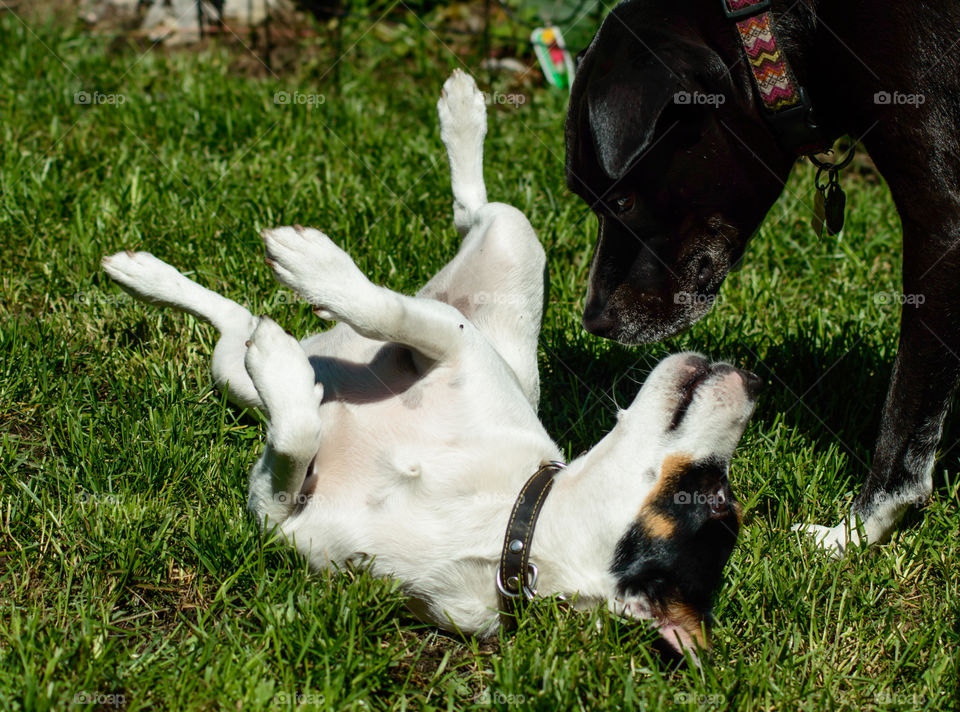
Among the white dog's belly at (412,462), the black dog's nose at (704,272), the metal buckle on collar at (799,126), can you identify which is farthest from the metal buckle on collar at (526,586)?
the metal buckle on collar at (799,126)

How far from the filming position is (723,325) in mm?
4344

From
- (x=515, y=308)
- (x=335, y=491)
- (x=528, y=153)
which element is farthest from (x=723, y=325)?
(x=335, y=491)

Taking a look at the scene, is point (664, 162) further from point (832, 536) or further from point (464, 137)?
point (832, 536)

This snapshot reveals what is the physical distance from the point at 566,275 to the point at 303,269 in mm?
1923

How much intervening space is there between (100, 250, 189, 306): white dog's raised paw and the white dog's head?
5.50ft

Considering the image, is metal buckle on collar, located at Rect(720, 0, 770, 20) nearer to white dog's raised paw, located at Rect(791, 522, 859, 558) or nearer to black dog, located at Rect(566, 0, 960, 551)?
black dog, located at Rect(566, 0, 960, 551)

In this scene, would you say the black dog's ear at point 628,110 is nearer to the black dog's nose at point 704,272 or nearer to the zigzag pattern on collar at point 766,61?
the zigzag pattern on collar at point 766,61

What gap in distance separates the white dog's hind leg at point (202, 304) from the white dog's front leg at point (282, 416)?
0.62 meters

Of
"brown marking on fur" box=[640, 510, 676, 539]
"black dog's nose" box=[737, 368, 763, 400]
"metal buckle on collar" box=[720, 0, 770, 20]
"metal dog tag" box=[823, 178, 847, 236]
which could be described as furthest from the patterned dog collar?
"brown marking on fur" box=[640, 510, 676, 539]

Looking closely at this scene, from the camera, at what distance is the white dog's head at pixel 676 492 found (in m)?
2.74

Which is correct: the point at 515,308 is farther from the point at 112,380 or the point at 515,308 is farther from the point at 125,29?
the point at 125,29

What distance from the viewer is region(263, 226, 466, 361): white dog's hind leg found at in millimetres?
2877

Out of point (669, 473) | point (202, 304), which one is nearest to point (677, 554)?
point (669, 473)

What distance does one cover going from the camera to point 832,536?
132 inches
